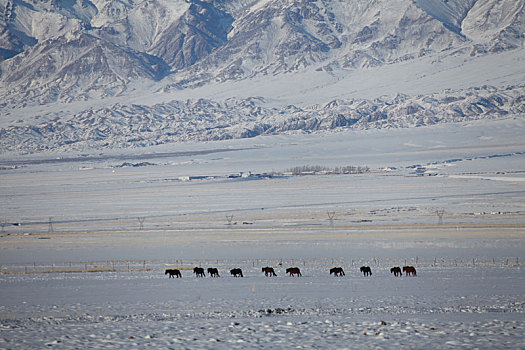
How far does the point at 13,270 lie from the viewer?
105 ft

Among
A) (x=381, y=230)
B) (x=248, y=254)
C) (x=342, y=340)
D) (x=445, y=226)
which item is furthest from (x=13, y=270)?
(x=445, y=226)

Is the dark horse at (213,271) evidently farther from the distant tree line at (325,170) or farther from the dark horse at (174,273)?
the distant tree line at (325,170)

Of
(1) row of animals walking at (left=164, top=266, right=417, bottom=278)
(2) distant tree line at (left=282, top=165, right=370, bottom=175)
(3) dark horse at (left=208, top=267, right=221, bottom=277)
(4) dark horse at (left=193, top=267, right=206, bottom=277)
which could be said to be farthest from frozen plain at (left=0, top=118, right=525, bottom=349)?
(2) distant tree line at (left=282, top=165, right=370, bottom=175)

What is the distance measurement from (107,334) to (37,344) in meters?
1.83

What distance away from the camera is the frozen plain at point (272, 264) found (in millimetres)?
17094

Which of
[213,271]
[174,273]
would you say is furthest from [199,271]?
[174,273]

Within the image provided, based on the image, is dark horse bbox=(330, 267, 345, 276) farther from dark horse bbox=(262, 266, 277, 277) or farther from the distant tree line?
the distant tree line

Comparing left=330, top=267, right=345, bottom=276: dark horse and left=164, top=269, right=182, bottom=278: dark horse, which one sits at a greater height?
left=164, top=269, right=182, bottom=278: dark horse

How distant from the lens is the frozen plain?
17094mm

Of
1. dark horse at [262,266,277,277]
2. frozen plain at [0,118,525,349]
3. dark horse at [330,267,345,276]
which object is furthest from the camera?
dark horse at [262,266,277,277]

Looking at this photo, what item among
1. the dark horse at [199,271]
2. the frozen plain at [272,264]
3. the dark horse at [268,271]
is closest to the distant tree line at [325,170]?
the frozen plain at [272,264]

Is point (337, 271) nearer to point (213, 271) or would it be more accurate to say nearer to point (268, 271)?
point (268, 271)

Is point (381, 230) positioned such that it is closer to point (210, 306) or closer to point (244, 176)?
point (210, 306)

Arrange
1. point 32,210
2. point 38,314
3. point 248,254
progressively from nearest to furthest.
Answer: point 38,314 < point 248,254 < point 32,210
